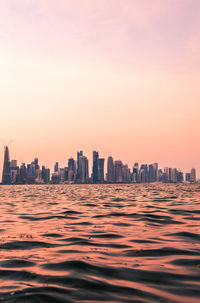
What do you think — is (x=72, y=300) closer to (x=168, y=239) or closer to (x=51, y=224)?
(x=168, y=239)

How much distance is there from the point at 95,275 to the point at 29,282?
1.98 m

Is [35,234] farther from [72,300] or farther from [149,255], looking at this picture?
[72,300]

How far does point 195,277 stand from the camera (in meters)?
8.86

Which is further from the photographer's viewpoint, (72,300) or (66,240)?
(66,240)

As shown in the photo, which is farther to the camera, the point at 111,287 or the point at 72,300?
the point at 111,287

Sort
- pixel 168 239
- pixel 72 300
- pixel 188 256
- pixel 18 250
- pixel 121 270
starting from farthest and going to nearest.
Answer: pixel 168 239 → pixel 18 250 → pixel 188 256 → pixel 121 270 → pixel 72 300

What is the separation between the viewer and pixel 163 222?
2102 centimetres

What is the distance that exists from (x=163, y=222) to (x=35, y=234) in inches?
361

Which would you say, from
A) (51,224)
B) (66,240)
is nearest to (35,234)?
(66,240)

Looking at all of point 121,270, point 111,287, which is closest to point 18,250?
point 121,270

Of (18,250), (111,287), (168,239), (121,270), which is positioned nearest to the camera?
(111,287)

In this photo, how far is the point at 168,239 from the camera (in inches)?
584

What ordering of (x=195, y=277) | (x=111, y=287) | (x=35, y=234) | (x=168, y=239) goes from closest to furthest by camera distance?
(x=111, y=287), (x=195, y=277), (x=168, y=239), (x=35, y=234)

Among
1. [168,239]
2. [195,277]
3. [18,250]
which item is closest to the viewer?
[195,277]
